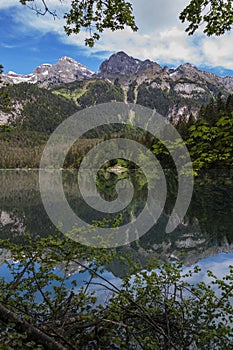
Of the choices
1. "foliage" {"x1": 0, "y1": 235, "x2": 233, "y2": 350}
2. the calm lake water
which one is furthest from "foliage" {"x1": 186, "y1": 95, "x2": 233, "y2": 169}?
the calm lake water

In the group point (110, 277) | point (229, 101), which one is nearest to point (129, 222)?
point (110, 277)

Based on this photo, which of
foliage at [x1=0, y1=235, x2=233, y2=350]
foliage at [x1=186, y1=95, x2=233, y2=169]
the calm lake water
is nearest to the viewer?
foliage at [x1=0, y1=235, x2=233, y2=350]

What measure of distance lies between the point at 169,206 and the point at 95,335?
93.6 feet

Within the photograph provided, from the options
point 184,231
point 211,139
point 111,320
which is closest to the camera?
point 111,320

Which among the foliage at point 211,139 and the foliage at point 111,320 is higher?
the foliage at point 211,139

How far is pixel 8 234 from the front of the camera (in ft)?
71.4

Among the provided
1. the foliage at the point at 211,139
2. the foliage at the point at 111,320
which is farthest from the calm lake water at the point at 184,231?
the foliage at the point at 211,139

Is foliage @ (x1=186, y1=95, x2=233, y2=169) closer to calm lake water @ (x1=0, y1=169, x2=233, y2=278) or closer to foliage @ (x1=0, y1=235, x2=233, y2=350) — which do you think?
foliage @ (x1=0, y1=235, x2=233, y2=350)

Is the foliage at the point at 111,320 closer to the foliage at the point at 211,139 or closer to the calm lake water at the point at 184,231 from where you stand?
the foliage at the point at 211,139

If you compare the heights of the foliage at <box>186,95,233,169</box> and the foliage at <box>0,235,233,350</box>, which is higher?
the foliage at <box>186,95,233,169</box>

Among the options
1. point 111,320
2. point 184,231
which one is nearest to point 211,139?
point 111,320

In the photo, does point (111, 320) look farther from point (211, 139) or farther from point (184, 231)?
point (184, 231)

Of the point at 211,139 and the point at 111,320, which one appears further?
the point at 211,139

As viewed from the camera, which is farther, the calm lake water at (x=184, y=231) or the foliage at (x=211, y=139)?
the calm lake water at (x=184, y=231)
